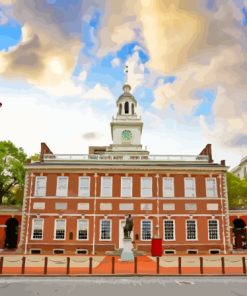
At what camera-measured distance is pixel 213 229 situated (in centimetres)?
3400

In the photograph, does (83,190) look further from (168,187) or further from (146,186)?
(168,187)

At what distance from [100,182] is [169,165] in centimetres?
728

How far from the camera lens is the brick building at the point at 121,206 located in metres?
33.6

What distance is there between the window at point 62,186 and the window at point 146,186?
780 cm

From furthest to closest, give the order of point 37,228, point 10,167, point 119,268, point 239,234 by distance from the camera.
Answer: point 10,167
point 239,234
point 37,228
point 119,268

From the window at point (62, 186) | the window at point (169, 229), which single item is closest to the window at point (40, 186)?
the window at point (62, 186)

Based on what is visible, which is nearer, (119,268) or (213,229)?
(119,268)

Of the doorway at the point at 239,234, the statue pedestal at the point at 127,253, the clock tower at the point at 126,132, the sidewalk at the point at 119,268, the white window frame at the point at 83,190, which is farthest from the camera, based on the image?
the clock tower at the point at 126,132

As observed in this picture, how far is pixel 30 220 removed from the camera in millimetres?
34000

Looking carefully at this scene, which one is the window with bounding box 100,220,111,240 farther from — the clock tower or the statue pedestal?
the clock tower

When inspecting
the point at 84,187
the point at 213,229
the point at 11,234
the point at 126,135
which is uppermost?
the point at 126,135

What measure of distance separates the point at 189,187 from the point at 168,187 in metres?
2.15
